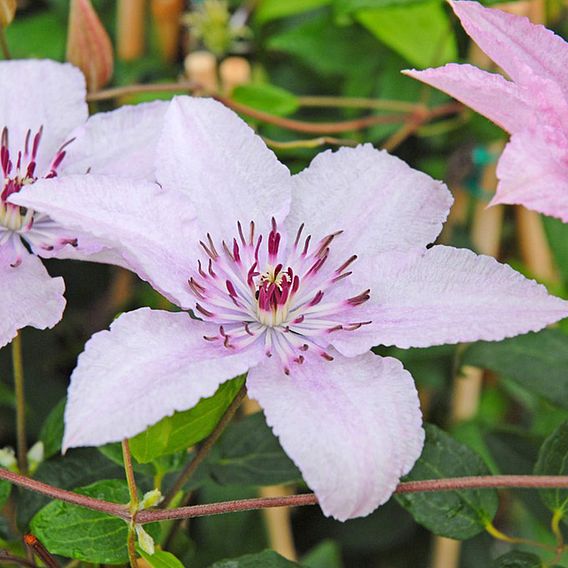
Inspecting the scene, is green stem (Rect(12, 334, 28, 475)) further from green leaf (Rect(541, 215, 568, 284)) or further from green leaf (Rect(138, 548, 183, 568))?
green leaf (Rect(541, 215, 568, 284))

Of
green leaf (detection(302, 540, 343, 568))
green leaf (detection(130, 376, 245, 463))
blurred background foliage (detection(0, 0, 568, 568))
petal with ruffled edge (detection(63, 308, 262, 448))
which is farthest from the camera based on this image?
green leaf (detection(302, 540, 343, 568))

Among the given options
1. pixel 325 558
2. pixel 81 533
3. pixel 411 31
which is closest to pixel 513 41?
pixel 81 533

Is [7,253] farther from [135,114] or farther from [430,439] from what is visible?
[430,439]

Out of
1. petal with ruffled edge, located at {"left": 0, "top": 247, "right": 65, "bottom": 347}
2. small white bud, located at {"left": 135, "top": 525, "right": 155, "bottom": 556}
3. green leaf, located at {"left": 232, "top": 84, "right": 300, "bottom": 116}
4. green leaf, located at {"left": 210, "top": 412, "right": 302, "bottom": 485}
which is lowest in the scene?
green leaf, located at {"left": 210, "top": 412, "right": 302, "bottom": 485}

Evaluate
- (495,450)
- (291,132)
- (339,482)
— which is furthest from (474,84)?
(291,132)

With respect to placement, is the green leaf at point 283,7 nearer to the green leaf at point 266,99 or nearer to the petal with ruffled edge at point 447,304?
the green leaf at point 266,99

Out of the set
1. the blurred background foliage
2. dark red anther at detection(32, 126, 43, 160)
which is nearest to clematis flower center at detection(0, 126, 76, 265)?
dark red anther at detection(32, 126, 43, 160)

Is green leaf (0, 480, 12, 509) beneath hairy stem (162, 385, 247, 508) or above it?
beneath

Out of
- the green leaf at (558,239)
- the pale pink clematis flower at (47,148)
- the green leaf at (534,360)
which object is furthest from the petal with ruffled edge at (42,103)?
the green leaf at (558,239)
